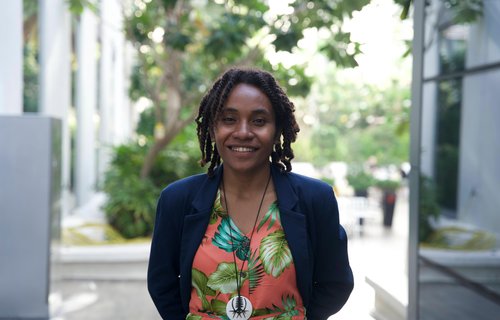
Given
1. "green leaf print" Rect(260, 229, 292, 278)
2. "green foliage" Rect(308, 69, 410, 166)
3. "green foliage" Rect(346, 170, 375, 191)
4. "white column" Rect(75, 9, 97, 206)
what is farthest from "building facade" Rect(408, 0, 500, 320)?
"green foliage" Rect(308, 69, 410, 166)

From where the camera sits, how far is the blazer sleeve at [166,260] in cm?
221

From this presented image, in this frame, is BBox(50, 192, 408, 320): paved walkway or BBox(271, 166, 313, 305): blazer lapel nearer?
BBox(271, 166, 313, 305): blazer lapel

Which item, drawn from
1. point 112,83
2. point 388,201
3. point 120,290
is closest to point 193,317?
point 120,290

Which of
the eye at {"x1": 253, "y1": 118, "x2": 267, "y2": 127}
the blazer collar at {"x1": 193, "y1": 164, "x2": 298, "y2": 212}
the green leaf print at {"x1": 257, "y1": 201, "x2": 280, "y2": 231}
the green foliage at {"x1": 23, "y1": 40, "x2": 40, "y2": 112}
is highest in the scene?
the green foliage at {"x1": 23, "y1": 40, "x2": 40, "y2": 112}

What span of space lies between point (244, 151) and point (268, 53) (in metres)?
8.21

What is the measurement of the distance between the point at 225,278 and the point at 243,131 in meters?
0.49

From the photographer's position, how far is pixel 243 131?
2096 mm

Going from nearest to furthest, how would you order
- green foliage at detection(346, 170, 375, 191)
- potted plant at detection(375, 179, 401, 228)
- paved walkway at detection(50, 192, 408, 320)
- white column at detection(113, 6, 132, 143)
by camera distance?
1. paved walkway at detection(50, 192, 408, 320)
2. potted plant at detection(375, 179, 401, 228)
3. green foliage at detection(346, 170, 375, 191)
4. white column at detection(113, 6, 132, 143)

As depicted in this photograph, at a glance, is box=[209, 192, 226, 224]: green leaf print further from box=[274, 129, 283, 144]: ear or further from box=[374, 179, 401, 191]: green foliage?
box=[374, 179, 401, 191]: green foliage

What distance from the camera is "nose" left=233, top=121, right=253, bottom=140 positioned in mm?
2094

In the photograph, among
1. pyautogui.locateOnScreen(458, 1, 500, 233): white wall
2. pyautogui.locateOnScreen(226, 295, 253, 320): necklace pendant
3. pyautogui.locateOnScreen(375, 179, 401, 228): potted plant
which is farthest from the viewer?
pyautogui.locateOnScreen(375, 179, 401, 228): potted plant

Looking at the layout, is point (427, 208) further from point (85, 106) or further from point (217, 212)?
point (85, 106)

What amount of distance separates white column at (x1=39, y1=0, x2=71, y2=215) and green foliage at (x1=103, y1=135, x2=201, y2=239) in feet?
3.89

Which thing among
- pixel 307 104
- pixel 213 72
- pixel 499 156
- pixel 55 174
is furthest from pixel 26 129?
pixel 307 104
